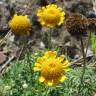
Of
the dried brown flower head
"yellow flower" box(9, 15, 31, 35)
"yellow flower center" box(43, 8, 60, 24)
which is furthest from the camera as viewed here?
"yellow flower center" box(43, 8, 60, 24)

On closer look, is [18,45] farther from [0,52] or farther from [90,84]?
[90,84]

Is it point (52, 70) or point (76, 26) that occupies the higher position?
point (76, 26)

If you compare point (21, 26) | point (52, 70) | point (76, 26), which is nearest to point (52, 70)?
point (52, 70)

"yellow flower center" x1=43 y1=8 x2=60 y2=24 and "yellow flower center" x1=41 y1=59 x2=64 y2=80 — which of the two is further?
"yellow flower center" x1=43 y1=8 x2=60 y2=24

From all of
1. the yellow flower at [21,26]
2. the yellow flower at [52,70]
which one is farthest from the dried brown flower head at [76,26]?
the yellow flower at [21,26]

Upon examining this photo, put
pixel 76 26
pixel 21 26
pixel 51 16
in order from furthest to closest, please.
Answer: pixel 51 16, pixel 21 26, pixel 76 26

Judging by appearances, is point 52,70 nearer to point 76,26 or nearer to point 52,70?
point 52,70

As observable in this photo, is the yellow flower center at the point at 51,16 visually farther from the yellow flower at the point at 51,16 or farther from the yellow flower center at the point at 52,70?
the yellow flower center at the point at 52,70

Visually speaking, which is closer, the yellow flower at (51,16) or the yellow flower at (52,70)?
the yellow flower at (52,70)

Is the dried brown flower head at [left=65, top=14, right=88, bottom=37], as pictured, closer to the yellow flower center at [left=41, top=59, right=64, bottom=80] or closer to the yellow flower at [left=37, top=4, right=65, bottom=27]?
the yellow flower center at [left=41, top=59, right=64, bottom=80]

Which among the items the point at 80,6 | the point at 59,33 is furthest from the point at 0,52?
the point at 80,6

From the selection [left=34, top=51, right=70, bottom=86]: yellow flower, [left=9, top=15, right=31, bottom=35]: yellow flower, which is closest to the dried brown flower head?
[left=34, top=51, right=70, bottom=86]: yellow flower
